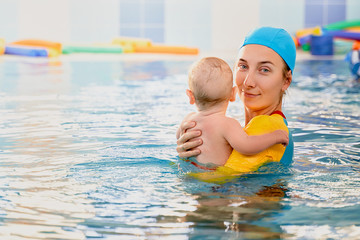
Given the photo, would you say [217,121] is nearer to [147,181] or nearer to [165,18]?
[147,181]

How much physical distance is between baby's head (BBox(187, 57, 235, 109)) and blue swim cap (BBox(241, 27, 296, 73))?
34cm

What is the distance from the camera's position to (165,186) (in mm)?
3000

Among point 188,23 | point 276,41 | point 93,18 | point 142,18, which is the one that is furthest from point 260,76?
point 188,23

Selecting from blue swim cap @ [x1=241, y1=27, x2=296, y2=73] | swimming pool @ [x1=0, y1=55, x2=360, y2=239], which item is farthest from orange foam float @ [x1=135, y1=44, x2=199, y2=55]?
blue swim cap @ [x1=241, y1=27, x2=296, y2=73]

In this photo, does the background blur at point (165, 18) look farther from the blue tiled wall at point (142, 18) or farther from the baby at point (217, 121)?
the baby at point (217, 121)

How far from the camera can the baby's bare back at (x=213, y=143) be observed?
120 inches

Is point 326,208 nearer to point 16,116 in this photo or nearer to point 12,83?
point 16,116

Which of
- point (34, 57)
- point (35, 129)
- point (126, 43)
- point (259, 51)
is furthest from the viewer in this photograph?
point (126, 43)

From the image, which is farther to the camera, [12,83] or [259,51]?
[12,83]

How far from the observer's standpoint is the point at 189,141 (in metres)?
3.16

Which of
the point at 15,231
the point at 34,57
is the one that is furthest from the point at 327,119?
the point at 34,57

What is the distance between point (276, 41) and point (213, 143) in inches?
27.1

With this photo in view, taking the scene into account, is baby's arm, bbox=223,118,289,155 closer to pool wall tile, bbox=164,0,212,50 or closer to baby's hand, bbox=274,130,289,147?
baby's hand, bbox=274,130,289,147

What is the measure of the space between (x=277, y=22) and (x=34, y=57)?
29.6 ft
